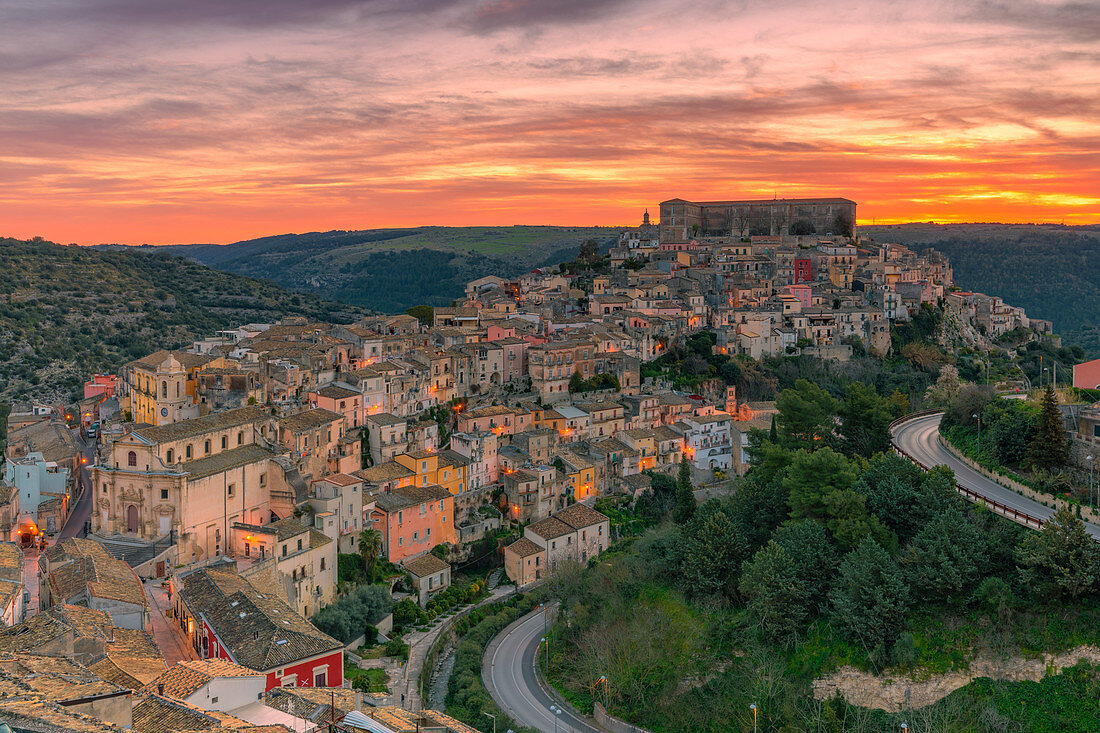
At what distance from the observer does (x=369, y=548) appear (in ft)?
108

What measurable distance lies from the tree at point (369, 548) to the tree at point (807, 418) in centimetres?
1592

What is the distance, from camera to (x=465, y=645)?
29.7 meters

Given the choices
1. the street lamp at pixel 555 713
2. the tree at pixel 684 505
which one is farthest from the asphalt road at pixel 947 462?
the street lamp at pixel 555 713

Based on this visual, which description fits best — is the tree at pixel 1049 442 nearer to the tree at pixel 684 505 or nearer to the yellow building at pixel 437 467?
the tree at pixel 684 505

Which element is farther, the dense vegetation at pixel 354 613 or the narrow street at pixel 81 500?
the narrow street at pixel 81 500

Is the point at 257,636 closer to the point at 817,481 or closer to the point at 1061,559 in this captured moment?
the point at 817,481

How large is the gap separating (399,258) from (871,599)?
13001cm

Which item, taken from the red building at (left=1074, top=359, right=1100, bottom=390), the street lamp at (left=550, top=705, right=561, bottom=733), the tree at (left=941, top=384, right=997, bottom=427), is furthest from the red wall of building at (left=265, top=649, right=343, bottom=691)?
the red building at (left=1074, top=359, right=1100, bottom=390)

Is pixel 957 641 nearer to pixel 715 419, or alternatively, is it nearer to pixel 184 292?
pixel 715 419

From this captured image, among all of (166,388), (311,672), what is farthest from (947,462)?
(166,388)

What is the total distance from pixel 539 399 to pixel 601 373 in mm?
4366

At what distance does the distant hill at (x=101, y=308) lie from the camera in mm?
56756

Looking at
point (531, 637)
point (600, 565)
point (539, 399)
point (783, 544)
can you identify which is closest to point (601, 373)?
point (539, 399)

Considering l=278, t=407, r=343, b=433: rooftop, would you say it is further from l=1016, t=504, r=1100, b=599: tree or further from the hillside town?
l=1016, t=504, r=1100, b=599: tree
